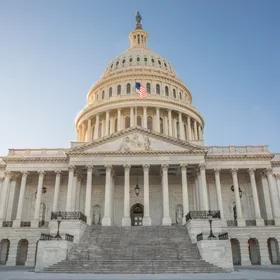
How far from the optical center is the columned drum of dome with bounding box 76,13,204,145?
61.4 metres

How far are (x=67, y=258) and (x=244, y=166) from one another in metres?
28.0

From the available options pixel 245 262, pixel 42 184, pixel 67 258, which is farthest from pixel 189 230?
pixel 42 184

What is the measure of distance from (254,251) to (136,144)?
68.1ft

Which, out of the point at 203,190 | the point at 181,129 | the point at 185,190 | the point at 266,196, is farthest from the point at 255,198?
the point at 181,129

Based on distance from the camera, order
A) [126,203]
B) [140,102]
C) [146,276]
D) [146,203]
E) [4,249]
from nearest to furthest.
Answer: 1. [146,276]
2. [146,203]
3. [126,203]
4. [4,249]
5. [140,102]

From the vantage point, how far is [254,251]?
4206cm

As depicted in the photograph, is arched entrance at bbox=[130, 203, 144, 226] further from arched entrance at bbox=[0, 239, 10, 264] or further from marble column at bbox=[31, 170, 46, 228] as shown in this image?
arched entrance at bbox=[0, 239, 10, 264]

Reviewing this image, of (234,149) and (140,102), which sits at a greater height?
(140,102)

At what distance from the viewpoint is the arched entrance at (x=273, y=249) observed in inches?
1588

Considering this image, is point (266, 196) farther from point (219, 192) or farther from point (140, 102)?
point (140, 102)

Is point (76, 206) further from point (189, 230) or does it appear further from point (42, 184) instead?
point (189, 230)

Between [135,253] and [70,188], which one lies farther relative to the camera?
[70,188]

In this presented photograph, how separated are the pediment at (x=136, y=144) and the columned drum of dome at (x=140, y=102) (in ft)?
50.2

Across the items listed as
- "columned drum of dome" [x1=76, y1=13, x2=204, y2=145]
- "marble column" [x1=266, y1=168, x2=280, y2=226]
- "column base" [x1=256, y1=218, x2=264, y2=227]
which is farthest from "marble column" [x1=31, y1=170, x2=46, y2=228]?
"marble column" [x1=266, y1=168, x2=280, y2=226]
